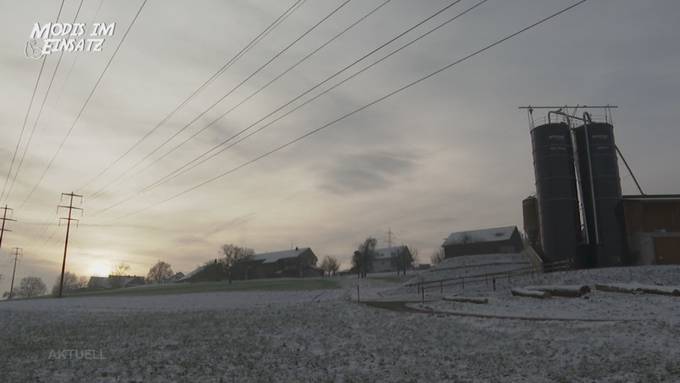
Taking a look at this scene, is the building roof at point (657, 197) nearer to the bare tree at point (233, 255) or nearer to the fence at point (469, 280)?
the fence at point (469, 280)

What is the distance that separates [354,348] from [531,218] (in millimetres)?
57636

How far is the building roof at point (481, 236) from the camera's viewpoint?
107 metres

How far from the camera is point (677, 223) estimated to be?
2074 inches

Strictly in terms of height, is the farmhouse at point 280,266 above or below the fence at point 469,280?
above

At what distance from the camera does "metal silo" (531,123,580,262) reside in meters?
54.2

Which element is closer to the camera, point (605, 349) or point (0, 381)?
point (0, 381)

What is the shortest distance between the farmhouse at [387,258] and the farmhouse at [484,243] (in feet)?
144

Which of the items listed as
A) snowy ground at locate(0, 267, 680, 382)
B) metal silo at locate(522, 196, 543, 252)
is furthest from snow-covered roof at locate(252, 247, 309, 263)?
snowy ground at locate(0, 267, 680, 382)

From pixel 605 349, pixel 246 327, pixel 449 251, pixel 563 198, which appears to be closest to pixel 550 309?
pixel 605 349

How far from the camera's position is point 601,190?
54.6 meters

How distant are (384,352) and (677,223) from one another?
50764 millimetres

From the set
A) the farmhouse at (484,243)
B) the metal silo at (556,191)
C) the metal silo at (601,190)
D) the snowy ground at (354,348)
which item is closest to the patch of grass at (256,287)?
the metal silo at (556,191)

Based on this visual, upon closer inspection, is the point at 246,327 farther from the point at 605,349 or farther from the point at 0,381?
the point at 605,349

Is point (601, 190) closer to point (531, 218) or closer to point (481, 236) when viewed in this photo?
point (531, 218)
